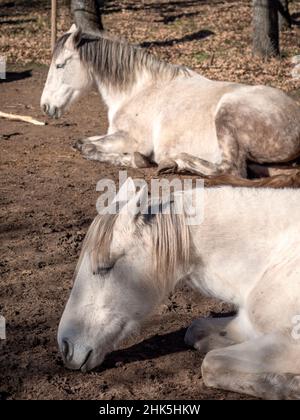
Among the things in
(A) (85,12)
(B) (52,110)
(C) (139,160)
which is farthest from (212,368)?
(A) (85,12)

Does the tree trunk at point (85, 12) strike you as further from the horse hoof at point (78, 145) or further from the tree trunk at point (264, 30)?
the horse hoof at point (78, 145)

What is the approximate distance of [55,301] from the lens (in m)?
4.73

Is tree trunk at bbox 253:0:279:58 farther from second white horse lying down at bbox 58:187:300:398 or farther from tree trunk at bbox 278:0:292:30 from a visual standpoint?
second white horse lying down at bbox 58:187:300:398

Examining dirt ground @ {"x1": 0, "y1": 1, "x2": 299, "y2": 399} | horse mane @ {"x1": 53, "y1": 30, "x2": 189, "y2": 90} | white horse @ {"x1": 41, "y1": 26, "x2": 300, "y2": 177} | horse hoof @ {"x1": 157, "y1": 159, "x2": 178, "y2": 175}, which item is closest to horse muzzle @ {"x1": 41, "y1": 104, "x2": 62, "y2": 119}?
white horse @ {"x1": 41, "y1": 26, "x2": 300, "y2": 177}

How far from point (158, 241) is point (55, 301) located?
4.60 ft

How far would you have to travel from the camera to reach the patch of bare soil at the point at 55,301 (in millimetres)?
3764

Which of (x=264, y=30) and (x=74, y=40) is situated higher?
(x=74, y=40)

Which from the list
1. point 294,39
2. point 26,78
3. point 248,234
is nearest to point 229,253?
point 248,234

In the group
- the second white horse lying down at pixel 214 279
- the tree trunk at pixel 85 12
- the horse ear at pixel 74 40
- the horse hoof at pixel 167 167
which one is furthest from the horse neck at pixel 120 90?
the tree trunk at pixel 85 12

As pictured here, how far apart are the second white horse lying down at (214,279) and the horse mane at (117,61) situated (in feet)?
15.2

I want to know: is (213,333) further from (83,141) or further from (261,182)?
(83,141)

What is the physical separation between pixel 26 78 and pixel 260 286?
34.1 ft
